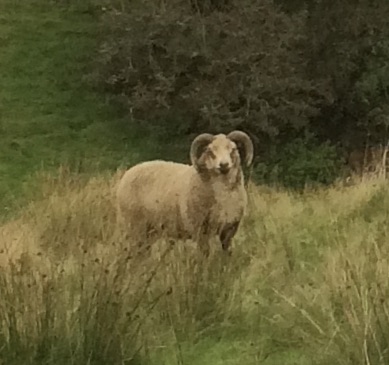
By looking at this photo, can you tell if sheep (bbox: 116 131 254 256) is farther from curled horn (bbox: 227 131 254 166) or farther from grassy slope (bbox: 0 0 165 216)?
grassy slope (bbox: 0 0 165 216)

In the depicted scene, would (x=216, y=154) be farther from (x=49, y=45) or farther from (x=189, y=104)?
(x=49, y=45)

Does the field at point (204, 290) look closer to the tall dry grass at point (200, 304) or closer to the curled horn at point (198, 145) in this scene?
the tall dry grass at point (200, 304)

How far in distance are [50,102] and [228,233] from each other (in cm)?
1625

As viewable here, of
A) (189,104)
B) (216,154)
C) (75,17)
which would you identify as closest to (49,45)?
(75,17)

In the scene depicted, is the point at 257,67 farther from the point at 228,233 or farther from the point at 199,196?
the point at 228,233

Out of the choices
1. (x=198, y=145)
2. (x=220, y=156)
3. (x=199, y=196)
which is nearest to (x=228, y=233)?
(x=199, y=196)

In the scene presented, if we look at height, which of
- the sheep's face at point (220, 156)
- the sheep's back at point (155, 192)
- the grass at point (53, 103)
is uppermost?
the sheep's face at point (220, 156)

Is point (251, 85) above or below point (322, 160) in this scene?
above

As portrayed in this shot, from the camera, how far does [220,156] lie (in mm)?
9828

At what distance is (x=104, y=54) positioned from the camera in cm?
2530

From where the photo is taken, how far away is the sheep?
9805 mm

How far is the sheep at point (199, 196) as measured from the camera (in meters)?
9.80

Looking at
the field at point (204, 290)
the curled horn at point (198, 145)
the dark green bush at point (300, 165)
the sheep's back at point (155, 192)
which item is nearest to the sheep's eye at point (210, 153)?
the curled horn at point (198, 145)

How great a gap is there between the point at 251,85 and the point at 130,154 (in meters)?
3.18
